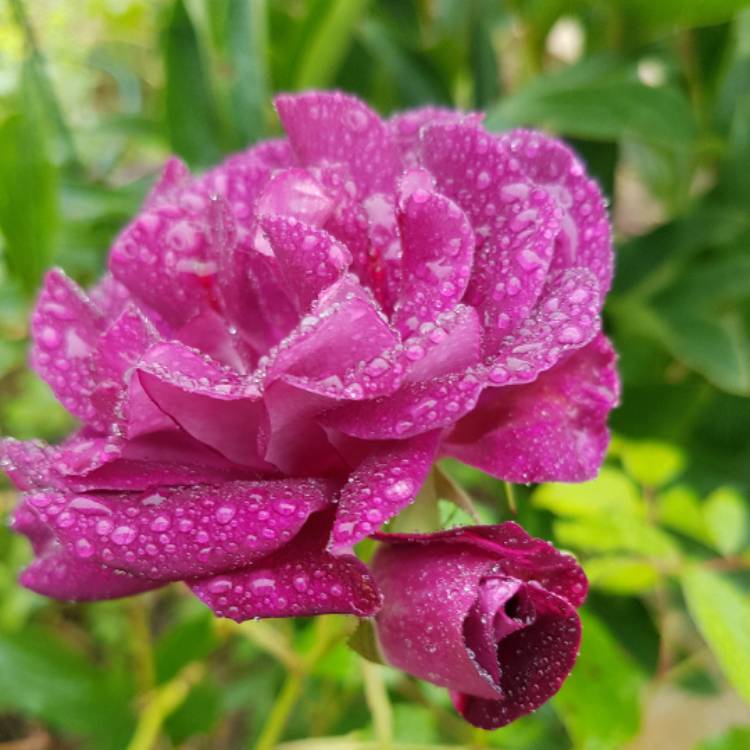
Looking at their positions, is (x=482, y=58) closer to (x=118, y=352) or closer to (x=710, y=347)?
(x=710, y=347)

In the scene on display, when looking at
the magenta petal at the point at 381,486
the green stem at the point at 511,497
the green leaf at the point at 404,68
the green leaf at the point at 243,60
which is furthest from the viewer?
the green leaf at the point at 404,68

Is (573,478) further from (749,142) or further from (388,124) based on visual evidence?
(749,142)

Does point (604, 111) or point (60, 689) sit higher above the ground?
point (604, 111)

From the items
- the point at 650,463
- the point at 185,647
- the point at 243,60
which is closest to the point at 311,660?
the point at 185,647

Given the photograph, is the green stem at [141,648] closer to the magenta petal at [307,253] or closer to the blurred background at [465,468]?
the blurred background at [465,468]

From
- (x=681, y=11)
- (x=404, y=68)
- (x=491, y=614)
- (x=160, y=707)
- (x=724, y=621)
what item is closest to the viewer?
(x=491, y=614)

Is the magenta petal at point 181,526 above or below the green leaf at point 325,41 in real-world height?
above

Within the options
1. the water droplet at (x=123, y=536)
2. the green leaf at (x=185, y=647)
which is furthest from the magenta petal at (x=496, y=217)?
the green leaf at (x=185, y=647)
